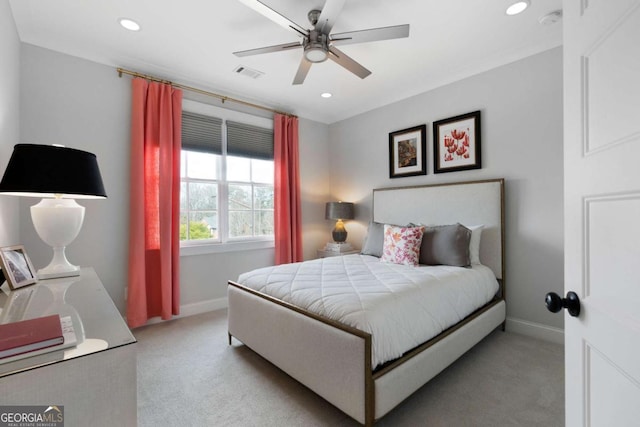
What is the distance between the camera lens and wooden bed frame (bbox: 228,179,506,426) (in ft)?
4.66

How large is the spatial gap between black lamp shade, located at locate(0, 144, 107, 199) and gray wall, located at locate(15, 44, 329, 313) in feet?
4.36

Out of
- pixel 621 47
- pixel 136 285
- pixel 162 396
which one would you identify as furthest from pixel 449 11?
pixel 136 285

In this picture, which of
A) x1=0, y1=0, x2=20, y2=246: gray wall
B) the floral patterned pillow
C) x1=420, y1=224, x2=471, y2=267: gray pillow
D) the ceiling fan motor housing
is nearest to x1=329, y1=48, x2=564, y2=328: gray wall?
x1=420, y1=224, x2=471, y2=267: gray pillow

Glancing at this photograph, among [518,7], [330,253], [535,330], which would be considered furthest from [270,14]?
[535,330]

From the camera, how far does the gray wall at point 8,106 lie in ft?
5.90

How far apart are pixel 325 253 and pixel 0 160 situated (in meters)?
3.28

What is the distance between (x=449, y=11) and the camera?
2.12 meters

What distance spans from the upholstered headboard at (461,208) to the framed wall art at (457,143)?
0.23m

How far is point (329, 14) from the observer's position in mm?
1765

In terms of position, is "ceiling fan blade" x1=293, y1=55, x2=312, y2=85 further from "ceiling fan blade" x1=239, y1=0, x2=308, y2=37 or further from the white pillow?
the white pillow

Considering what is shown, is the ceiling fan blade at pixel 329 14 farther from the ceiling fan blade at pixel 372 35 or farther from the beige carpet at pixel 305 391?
the beige carpet at pixel 305 391

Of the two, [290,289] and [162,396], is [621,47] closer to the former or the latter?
[290,289]

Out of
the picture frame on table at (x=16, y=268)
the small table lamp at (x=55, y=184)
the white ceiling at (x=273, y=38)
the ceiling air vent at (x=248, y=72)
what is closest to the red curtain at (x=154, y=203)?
the white ceiling at (x=273, y=38)

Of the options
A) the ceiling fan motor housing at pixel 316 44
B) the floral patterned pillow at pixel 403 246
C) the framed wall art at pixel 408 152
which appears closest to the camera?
the ceiling fan motor housing at pixel 316 44
